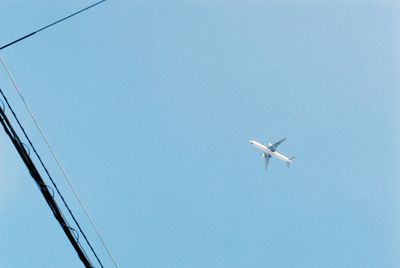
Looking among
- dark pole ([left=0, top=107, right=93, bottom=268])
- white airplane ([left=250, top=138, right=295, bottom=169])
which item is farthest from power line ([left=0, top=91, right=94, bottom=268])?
white airplane ([left=250, top=138, right=295, bottom=169])

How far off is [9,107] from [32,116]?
495 mm

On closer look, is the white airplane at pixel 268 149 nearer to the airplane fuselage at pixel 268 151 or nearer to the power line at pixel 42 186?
the airplane fuselage at pixel 268 151

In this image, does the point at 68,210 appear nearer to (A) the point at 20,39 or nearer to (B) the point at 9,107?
(B) the point at 9,107

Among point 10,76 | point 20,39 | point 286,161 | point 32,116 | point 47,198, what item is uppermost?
point 20,39

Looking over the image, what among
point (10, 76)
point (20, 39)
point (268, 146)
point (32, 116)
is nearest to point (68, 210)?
point (32, 116)

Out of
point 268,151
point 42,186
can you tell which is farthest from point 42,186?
point 268,151

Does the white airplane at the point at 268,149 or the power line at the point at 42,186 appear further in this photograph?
the white airplane at the point at 268,149

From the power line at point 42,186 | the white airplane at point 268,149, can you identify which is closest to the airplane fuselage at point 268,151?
the white airplane at point 268,149

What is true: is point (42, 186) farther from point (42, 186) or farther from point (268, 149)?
→ point (268, 149)

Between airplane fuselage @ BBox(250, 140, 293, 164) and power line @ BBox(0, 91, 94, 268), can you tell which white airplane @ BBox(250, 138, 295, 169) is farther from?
power line @ BBox(0, 91, 94, 268)

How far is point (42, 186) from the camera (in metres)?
8.98

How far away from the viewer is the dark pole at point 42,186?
8812 millimetres

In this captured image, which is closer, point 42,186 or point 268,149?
Answer: point 42,186

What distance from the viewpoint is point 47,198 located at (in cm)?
897
